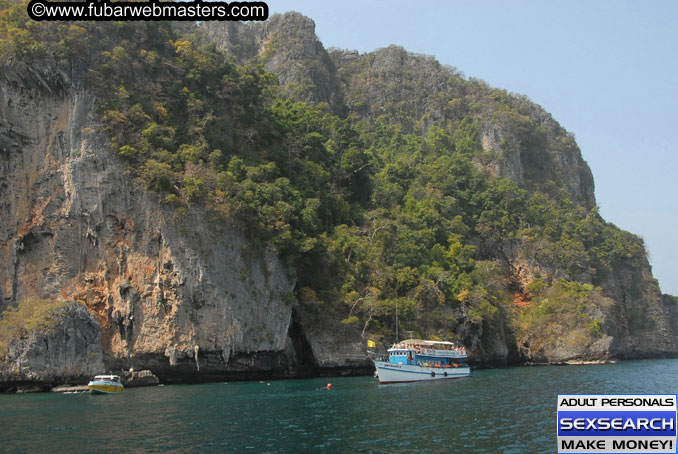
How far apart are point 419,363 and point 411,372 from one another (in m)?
1.73

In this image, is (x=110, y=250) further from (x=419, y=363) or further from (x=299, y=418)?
(x=419, y=363)

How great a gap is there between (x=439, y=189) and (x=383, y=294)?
25.1m

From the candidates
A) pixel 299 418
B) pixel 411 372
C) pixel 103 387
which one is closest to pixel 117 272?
pixel 103 387

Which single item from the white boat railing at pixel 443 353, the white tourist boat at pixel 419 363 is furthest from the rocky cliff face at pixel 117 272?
the white boat railing at pixel 443 353

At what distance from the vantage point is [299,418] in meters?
25.1

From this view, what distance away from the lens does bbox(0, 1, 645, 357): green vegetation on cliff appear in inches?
1758

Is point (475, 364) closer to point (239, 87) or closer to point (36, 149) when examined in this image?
point (239, 87)

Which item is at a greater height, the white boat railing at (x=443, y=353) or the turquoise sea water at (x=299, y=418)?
the white boat railing at (x=443, y=353)

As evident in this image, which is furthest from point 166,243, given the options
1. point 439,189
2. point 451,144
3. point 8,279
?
point 451,144

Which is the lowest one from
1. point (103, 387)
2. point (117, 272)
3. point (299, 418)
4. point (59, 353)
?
point (299, 418)

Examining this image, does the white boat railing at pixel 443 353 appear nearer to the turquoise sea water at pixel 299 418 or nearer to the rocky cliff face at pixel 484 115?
the turquoise sea water at pixel 299 418

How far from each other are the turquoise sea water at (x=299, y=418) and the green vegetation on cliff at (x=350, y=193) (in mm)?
13768

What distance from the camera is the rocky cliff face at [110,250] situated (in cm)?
4081

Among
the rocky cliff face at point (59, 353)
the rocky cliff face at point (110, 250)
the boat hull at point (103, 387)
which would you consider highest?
the rocky cliff face at point (110, 250)
